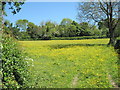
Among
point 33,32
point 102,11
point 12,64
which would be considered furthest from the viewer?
point 33,32

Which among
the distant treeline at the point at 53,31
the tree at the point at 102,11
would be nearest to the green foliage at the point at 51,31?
the distant treeline at the point at 53,31

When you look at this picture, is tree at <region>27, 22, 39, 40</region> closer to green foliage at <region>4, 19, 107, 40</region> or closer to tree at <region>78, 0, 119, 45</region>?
green foliage at <region>4, 19, 107, 40</region>

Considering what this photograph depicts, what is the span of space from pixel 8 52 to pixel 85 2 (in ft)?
84.1

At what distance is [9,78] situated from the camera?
4574mm

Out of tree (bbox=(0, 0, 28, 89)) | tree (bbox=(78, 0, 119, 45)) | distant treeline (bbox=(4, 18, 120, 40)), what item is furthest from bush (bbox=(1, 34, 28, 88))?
distant treeline (bbox=(4, 18, 120, 40))

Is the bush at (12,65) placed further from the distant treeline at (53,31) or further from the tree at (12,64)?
the distant treeline at (53,31)

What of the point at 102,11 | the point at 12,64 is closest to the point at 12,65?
the point at 12,64

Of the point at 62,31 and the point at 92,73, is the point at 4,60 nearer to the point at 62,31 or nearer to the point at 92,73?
the point at 92,73

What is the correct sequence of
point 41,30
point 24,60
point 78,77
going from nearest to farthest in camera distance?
1. point 24,60
2. point 78,77
3. point 41,30

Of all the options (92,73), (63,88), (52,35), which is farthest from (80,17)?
(52,35)

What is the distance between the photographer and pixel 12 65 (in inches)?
191

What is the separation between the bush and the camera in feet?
14.8

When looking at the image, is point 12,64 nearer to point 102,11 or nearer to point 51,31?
point 102,11

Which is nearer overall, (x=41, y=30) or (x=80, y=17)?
(x=80, y=17)
